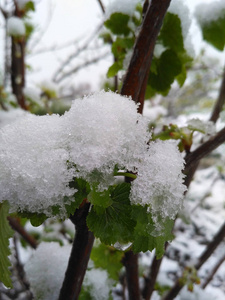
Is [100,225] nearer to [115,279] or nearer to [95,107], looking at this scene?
[95,107]

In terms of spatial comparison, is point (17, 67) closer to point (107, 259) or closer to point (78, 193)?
point (107, 259)

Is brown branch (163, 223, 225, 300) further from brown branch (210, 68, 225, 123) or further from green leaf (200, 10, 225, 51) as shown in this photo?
green leaf (200, 10, 225, 51)

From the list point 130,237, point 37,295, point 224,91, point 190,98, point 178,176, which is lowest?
point 37,295

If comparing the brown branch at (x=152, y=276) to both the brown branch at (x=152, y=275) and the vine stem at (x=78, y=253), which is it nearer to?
A: the brown branch at (x=152, y=275)

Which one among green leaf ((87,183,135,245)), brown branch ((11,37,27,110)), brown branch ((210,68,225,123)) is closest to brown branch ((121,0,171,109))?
green leaf ((87,183,135,245))

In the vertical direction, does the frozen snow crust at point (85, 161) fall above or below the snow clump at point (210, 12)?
below

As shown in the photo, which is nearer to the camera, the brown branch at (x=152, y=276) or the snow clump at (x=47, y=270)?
the snow clump at (x=47, y=270)

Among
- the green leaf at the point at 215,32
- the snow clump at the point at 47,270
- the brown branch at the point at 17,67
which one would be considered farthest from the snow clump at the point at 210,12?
the brown branch at the point at 17,67

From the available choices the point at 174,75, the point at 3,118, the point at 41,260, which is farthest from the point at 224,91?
the point at 3,118
